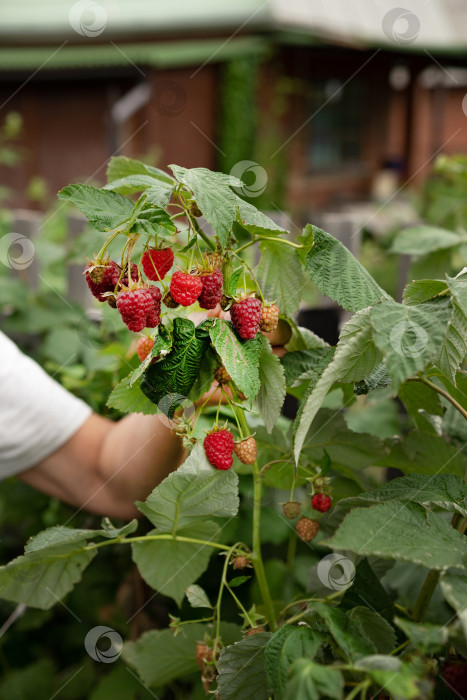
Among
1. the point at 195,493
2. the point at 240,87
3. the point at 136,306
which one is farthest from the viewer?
the point at 240,87

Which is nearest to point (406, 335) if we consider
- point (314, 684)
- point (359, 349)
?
point (359, 349)

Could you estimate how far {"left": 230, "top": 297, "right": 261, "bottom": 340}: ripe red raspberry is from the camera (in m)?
Answer: 0.62

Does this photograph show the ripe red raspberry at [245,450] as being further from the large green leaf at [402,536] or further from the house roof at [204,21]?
the house roof at [204,21]

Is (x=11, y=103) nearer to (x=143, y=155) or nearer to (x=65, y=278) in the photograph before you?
(x=143, y=155)

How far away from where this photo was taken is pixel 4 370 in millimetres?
1273

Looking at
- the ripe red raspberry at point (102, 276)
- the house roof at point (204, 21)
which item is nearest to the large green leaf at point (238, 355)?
the ripe red raspberry at point (102, 276)

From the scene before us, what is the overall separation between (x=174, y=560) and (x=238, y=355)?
309 mm

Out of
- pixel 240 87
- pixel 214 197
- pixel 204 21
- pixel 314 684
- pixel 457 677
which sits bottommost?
pixel 457 677

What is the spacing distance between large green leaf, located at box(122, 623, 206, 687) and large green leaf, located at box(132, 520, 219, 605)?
7cm

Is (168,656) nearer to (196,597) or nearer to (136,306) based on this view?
(196,597)

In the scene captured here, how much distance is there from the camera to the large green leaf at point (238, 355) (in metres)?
0.60

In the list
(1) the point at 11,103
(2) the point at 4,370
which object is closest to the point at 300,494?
(2) the point at 4,370

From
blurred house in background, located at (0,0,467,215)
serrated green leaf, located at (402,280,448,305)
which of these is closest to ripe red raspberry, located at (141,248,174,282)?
serrated green leaf, located at (402,280,448,305)

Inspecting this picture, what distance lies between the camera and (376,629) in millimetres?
621
